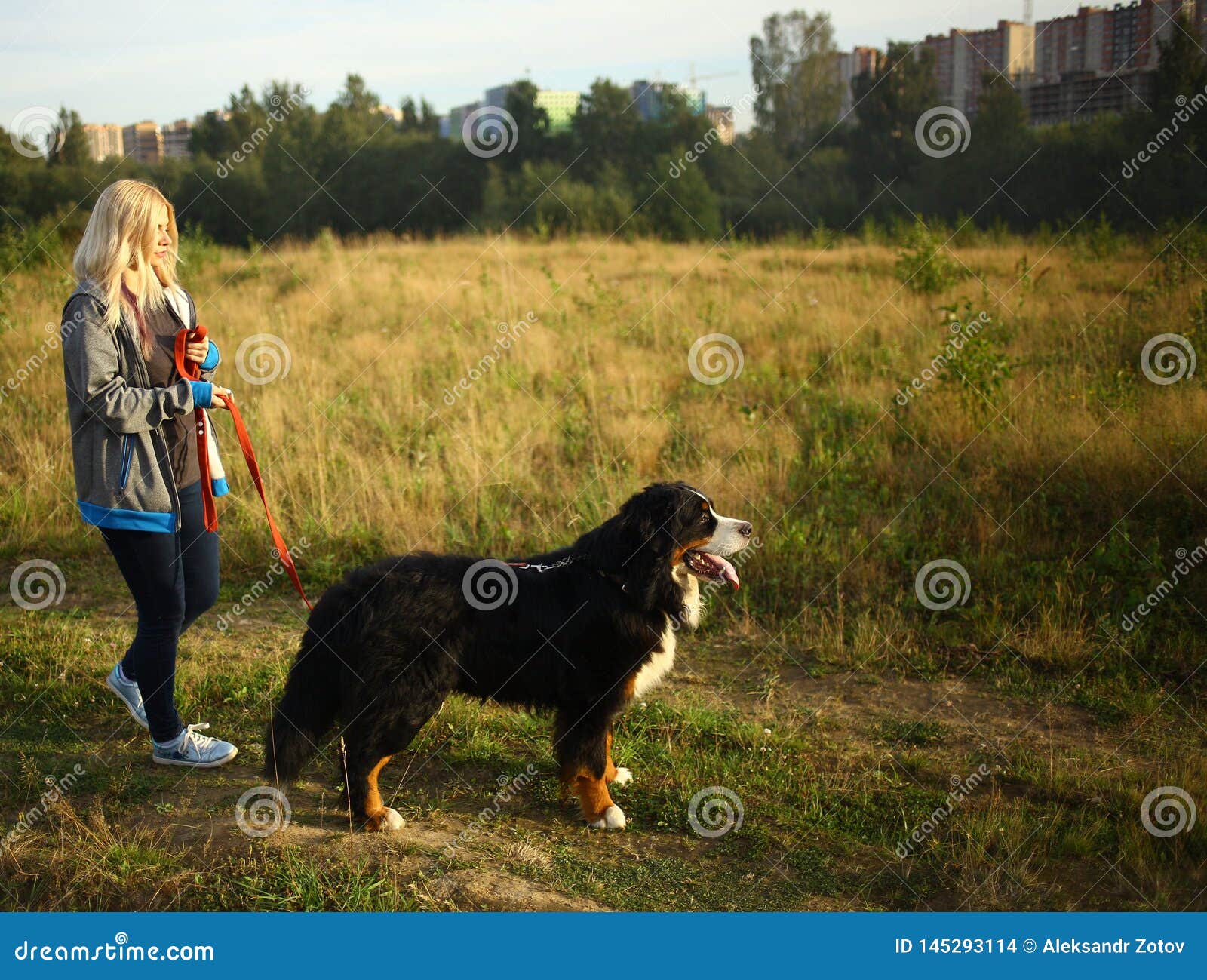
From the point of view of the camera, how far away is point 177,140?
3728 centimetres

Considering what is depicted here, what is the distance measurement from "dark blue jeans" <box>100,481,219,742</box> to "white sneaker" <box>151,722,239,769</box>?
0.13 metres

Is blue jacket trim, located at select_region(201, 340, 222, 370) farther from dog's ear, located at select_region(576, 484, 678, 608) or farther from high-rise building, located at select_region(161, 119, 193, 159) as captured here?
high-rise building, located at select_region(161, 119, 193, 159)

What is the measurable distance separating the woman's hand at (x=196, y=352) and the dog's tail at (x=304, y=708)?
113 cm

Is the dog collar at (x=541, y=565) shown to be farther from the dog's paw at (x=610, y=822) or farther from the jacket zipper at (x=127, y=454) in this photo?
the jacket zipper at (x=127, y=454)

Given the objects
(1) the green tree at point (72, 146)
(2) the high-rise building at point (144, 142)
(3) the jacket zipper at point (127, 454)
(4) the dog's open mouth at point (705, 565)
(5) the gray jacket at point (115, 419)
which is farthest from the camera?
(2) the high-rise building at point (144, 142)

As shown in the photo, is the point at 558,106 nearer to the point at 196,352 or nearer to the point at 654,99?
the point at 654,99

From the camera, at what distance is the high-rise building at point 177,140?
35250 millimetres

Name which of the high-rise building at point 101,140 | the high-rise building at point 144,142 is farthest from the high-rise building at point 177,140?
the high-rise building at point 101,140

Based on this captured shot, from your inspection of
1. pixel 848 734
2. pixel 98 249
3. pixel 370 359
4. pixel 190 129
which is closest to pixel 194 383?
pixel 98 249

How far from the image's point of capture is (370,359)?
411 inches

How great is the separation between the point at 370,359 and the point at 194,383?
7.06 meters

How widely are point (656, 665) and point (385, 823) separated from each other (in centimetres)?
125

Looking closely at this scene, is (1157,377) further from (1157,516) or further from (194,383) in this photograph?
(194,383)

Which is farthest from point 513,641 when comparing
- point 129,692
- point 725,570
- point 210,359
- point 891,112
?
point 891,112
